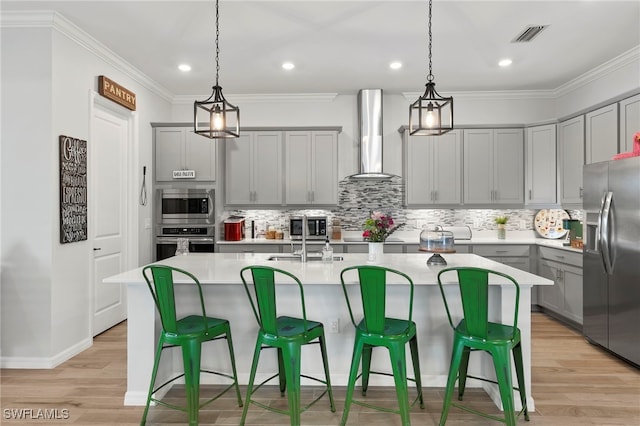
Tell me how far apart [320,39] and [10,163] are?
9.64 ft

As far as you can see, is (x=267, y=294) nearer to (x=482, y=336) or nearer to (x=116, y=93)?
(x=482, y=336)

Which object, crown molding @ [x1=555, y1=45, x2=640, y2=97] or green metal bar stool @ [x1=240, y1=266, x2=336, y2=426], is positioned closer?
green metal bar stool @ [x1=240, y1=266, x2=336, y2=426]

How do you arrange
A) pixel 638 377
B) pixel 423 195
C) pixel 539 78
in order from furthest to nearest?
1. pixel 423 195
2. pixel 539 78
3. pixel 638 377

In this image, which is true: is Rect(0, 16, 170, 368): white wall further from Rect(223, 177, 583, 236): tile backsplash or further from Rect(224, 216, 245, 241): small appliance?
Rect(223, 177, 583, 236): tile backsplash

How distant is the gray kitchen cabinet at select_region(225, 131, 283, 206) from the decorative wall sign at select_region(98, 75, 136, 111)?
1.35 m

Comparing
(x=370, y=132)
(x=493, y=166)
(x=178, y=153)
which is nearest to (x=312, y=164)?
(x=370, y=132)

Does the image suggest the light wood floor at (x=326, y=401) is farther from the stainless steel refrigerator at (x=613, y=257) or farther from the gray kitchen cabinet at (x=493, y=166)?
the gray kitchen cabinet at (x=493, y=166)

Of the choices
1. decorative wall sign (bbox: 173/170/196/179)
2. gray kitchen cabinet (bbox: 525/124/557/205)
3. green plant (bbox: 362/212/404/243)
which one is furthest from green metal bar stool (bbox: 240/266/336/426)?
gray kitchen cabinet (bbox: 525/124/557/205)

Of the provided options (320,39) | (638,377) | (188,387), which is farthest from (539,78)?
(188,387)

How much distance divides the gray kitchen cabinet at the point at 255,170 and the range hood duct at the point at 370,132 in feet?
3.51

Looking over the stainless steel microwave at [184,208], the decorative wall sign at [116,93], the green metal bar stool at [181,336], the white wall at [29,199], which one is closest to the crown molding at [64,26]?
the white wall at [29,199]

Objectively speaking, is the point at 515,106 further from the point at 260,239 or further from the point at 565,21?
the point at 260,239

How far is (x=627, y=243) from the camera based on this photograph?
340cm

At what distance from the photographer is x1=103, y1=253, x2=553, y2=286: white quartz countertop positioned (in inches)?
104
